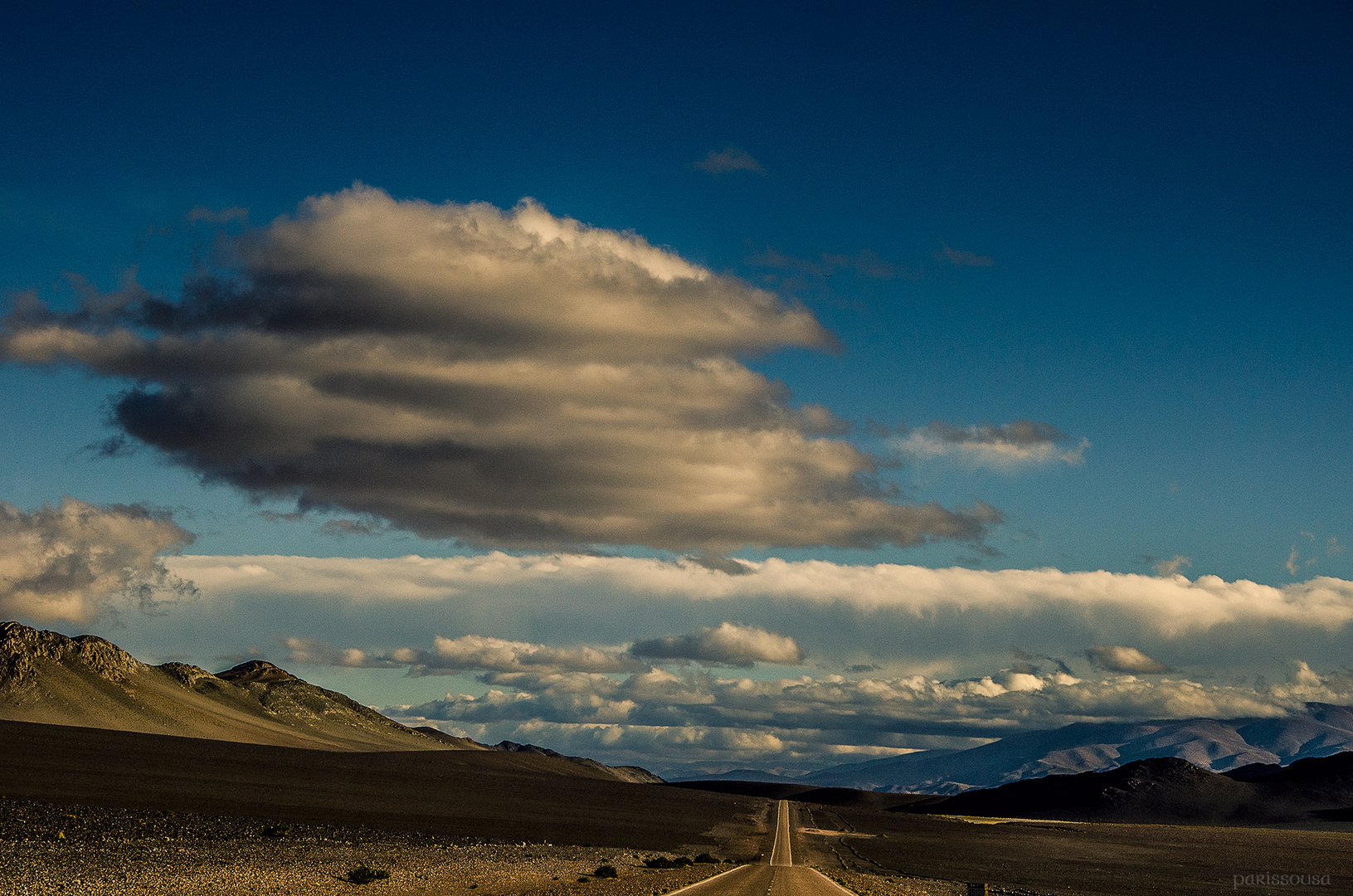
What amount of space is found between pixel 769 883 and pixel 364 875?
19417 millimetres

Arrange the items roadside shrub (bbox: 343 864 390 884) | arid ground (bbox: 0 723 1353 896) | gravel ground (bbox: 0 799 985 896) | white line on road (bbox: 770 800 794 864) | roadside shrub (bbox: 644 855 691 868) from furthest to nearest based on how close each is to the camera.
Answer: white line on road (bbox: 770 800 794 864) < roadside shrub (bbox: 644 855 691 868) < arid ground (bbox: 0 723 1353 896) < roadside shrub (bbox: 343 864 390 884) < gravel ground (bbox: 0 799 985 896)

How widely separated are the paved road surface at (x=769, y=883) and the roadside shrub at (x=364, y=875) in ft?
46.7

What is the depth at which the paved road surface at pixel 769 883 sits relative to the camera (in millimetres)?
52719

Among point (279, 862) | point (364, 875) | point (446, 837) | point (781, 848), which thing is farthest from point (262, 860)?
point (781, 848)

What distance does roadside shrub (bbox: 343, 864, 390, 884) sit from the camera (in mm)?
55250

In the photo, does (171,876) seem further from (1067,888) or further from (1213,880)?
(1213,880)

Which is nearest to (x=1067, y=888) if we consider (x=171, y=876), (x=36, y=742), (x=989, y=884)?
(x=989, y=884)

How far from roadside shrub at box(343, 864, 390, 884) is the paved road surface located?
14226 mm

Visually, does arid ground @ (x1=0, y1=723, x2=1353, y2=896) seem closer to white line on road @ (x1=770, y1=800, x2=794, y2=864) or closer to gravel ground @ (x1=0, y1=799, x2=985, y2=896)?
gravel ground @ (x1=0, y1=799, x2=985, y2=896)

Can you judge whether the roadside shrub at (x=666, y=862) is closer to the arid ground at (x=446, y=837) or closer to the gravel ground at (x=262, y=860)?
the gravel ground at (x=262, y=860)

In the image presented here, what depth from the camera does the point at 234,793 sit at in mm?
128000

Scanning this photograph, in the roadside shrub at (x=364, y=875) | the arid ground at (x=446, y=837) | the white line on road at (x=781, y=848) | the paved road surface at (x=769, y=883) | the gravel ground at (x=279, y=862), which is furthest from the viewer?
the white line on road at (x=781, y=848)

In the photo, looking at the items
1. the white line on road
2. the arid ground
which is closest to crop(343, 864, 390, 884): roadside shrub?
the arid ground

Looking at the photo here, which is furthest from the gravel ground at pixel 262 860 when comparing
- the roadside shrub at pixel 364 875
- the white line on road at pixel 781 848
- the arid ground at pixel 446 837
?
the white line on road at pixel 781 848
